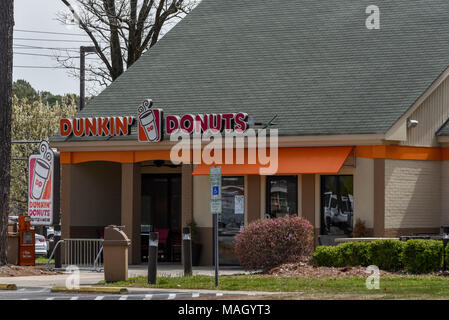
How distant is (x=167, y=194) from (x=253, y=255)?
29.7ft

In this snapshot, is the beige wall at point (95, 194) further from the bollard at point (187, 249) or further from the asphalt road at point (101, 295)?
the asphalt road at point (101, 295)

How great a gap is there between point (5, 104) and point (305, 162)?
8.25 meters

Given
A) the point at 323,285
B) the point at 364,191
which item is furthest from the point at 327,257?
the point at 323,285

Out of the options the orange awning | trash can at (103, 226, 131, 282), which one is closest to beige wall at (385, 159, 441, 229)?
the orange awning

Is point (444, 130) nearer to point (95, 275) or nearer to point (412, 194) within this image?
point (412, 194)

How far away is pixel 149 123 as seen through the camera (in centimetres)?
2983

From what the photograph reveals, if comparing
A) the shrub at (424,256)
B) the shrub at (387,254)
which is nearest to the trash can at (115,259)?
the shrub at (387,254)

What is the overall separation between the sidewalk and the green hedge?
9.06ft

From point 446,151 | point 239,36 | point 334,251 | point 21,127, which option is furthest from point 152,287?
point 21,127

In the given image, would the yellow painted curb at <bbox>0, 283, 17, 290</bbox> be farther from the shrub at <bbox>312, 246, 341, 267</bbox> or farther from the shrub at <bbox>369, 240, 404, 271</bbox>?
the shrub at <bbox>369, 240, 404, 271</bbox>

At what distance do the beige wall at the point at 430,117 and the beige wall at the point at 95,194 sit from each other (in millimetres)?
10755

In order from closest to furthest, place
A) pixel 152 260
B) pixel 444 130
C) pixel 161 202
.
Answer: pixel 152 260 → pixel 444 130 → pixel 161 202

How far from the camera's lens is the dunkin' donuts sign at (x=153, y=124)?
28.8 meters
